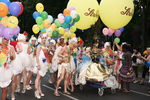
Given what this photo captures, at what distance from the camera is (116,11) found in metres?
10.2

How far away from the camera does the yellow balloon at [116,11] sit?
33.4ft

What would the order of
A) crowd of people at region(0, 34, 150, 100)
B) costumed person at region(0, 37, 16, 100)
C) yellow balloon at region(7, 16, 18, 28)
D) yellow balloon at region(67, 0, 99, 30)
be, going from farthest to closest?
yellow balloon at region(67, 0, 99, 30), crowd of people at region(0, 34, 150, 100), yellow balloon at region(7, 16, 18, 28), costumed person at region(0, 37, 16, 100)

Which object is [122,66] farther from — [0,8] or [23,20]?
[23,20]

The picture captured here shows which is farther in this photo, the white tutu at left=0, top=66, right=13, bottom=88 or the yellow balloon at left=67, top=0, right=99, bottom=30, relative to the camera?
the yellow balloon at left=67, top=0, right=99, bottom=30

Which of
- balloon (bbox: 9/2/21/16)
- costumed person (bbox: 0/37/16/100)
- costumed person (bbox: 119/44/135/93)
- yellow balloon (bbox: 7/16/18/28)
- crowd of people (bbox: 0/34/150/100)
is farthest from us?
costumed person (bbox: 119/44/135/93)

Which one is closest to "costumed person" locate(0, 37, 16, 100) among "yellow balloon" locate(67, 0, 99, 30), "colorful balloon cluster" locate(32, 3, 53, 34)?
"colorful balloon cluster" locate(32, 3, 53, 34)

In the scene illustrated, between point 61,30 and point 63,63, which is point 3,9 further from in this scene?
point 61,30

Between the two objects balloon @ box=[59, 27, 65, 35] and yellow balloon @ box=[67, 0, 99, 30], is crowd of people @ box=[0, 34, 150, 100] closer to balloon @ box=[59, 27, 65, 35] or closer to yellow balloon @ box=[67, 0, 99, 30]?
balloon @ box=[59, 27, 65, 35]

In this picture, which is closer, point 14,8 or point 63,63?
point 14,8

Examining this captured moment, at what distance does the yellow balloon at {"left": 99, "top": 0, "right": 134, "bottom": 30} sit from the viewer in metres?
10.2

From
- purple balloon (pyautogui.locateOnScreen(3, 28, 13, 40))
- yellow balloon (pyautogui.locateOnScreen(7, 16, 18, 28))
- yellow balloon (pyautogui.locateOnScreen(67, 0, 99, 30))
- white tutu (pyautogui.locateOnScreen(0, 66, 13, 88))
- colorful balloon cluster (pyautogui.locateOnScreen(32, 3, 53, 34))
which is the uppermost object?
yellow balloon (pyautogui.locateOnScreen(67, 0, 99, 30))

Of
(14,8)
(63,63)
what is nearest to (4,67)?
(14,8)

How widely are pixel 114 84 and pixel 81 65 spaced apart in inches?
58.1

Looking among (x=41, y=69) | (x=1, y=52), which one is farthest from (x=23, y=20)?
(x=1, y=52)
